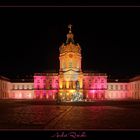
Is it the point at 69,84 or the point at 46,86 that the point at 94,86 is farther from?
the point at 46,86

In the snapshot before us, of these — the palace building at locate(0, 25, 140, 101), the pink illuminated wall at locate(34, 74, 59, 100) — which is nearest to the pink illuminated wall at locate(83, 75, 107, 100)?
the palace building at locate(0, 25, 140, 101)

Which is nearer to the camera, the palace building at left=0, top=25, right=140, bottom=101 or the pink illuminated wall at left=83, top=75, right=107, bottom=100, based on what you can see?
the palace building at left=0, top=25, right=140, bottom=101

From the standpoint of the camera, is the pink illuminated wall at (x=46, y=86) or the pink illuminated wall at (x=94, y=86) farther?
the pink illuminated wall at (x=94, y=86)

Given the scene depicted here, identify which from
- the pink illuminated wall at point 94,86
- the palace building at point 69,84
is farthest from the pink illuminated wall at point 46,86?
the pink illuminated wall at point 94,86

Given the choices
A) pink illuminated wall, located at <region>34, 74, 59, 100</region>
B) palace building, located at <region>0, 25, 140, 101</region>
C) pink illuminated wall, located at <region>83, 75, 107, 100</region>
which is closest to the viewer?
palace building, located at <region>0, 25, 140, 101</region>

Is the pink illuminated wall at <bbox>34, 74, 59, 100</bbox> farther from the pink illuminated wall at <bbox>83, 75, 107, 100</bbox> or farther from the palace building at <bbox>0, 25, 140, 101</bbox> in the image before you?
the pink illuminated wall at <bbox>83, 75, 107, 100</bbox>

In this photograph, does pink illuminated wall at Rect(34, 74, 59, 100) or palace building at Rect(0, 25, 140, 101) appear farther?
pink illuminated wall at Rect(34, 74, 59, 100)

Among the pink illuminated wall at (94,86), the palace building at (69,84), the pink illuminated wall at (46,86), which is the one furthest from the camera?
the pink illuminated wall at (94,86)

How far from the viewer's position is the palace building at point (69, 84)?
104 metres

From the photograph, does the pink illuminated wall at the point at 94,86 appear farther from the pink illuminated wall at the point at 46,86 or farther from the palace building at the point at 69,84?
the pink illuminated wall at the point at 46,86

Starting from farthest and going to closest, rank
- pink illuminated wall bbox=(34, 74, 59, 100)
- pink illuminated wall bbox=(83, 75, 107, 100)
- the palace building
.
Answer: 1. pink illuminated wall bbox=(83, 75, 107, 100)
2. pink illuminated wall bbox=(34, 74, 59, 100)
3. the palace building

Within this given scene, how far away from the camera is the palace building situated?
340 feet
